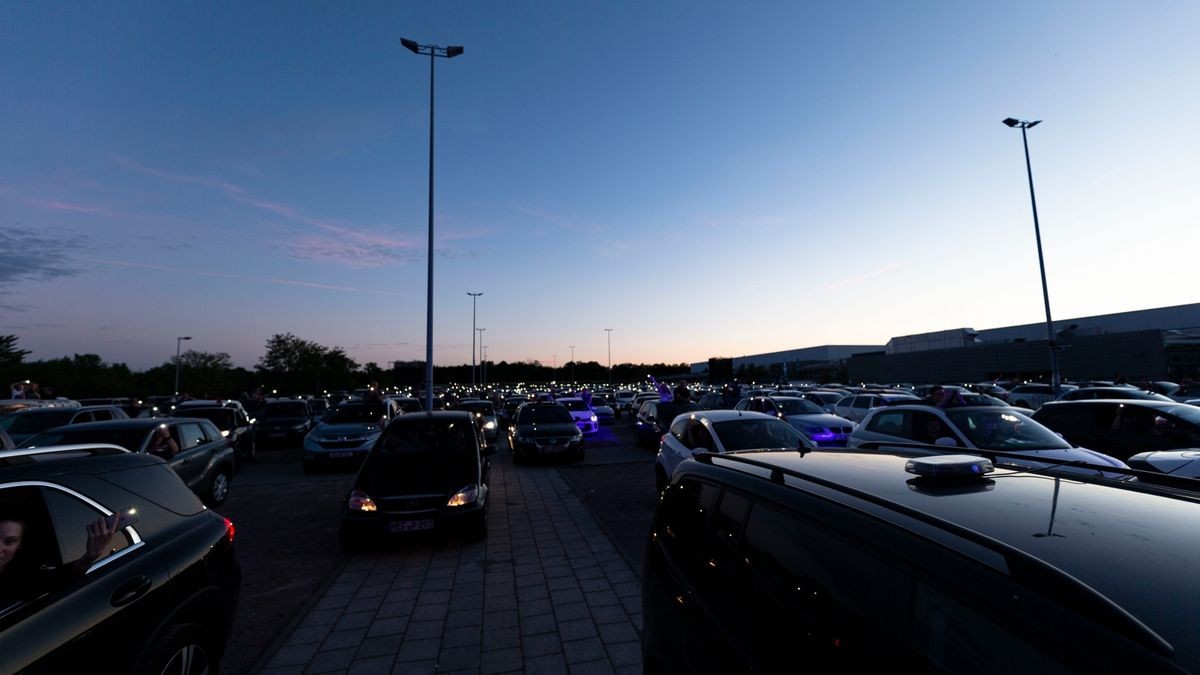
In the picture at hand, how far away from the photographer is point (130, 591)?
2830 millimetres

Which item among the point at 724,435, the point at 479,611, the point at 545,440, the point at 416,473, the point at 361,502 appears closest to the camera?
the point at 479,611

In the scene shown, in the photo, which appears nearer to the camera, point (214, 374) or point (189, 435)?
point (189, 435)

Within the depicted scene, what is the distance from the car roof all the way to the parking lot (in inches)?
116

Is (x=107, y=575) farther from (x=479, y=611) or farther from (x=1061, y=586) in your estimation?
(x=1061, y=586)

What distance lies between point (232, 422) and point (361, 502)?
34.7 ft

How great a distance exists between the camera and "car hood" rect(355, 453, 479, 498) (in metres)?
7.02

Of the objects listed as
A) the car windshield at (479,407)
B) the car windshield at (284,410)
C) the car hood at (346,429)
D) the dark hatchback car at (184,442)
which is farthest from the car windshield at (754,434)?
the car windshield at (284,410)

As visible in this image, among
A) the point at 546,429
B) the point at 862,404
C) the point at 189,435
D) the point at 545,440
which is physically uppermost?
the point at 189,435

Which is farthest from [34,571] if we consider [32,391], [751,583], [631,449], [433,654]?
[32,391]

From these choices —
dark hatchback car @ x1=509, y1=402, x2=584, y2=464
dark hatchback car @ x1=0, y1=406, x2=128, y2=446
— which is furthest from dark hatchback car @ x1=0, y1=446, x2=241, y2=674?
dark hatchback car @ x1=0, y1=406, x2=128, y2=446

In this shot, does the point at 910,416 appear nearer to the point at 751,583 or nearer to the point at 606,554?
the point at 606,554

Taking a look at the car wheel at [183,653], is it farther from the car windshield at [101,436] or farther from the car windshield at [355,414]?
the car windshield at [355,414]

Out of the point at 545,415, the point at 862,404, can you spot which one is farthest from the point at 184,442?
the point at 862,404

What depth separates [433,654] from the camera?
434cm
